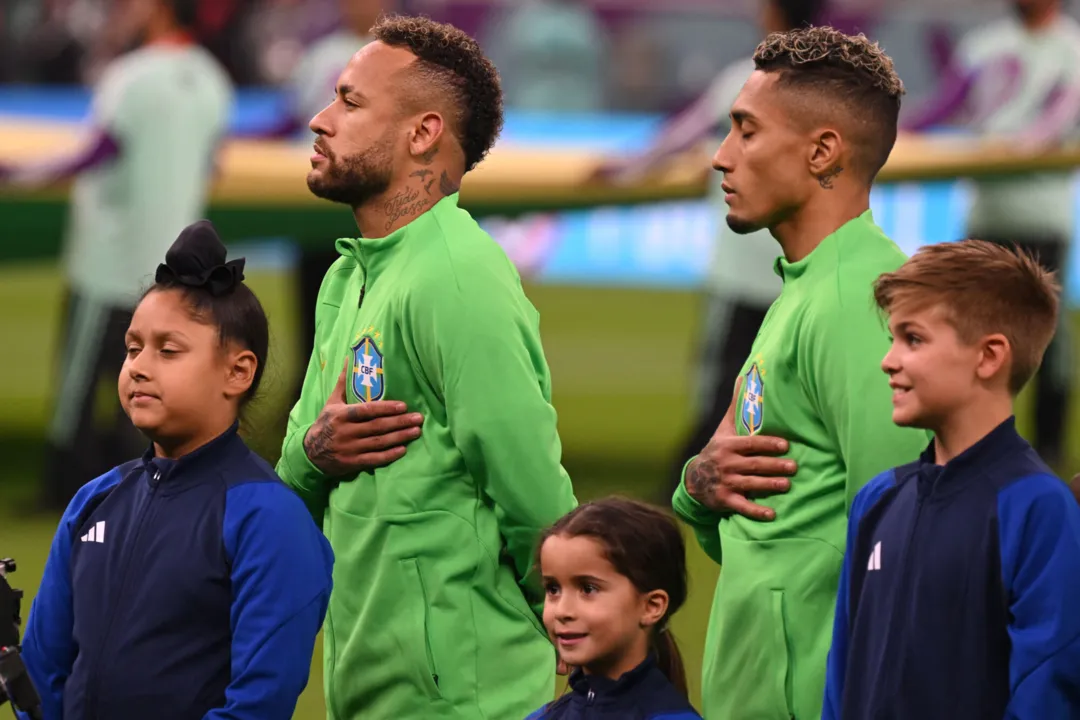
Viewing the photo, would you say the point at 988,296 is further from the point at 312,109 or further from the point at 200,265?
the point at 312,109

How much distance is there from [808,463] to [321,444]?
3.07 ft

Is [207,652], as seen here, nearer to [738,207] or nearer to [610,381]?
[738,207]

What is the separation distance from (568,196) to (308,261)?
1593mm

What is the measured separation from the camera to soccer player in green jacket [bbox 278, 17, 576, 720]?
3.71 meters

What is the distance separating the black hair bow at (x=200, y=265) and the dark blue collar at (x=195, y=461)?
0.87ft

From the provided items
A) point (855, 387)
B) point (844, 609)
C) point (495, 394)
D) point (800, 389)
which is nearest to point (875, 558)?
point (844, 609)

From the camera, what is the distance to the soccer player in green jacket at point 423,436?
3.71 meters

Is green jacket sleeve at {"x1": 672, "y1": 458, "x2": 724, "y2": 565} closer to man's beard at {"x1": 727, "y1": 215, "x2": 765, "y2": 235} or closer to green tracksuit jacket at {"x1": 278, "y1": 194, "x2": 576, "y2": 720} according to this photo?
green tracksuit jacket at {"x1": 278, "y1": 194, "x2": 576, "y2": 720}

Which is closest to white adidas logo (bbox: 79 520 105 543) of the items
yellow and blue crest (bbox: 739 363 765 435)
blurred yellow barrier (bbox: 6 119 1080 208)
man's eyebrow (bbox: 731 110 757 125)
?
yellow and blue crest (bbox: 739 363 765 435)

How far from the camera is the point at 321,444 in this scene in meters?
3.80

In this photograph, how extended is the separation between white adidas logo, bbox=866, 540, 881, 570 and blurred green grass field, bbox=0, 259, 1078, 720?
1.20m

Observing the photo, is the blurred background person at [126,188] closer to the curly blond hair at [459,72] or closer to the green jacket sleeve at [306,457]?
the green jacket sleeve at [306,457]

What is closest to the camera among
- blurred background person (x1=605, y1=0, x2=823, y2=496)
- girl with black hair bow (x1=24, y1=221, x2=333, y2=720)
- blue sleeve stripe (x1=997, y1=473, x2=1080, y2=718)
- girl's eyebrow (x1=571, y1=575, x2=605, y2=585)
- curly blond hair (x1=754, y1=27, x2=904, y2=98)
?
blue sleeve stripe (x1=997, y1=473, x2=1080, y2=718)

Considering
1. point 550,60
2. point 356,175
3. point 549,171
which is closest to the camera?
point 356,175
